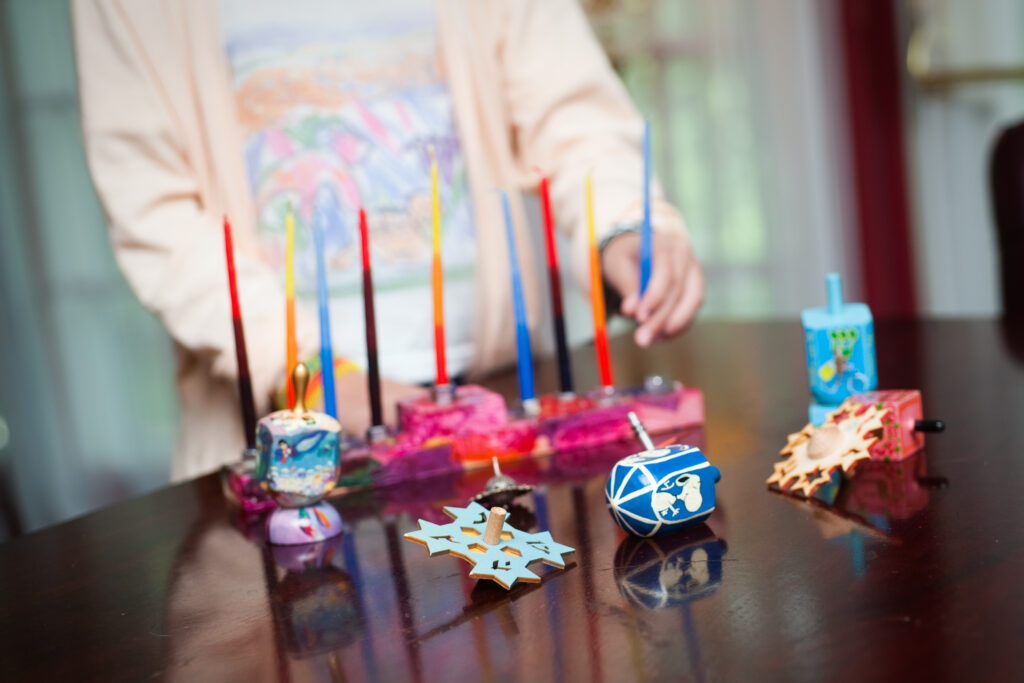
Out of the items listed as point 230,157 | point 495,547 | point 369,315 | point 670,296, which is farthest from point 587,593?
point 230,157

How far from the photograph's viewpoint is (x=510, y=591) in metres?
A: 0.56

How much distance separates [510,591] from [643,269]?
490mm

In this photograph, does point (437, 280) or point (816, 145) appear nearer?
point (437, 280)

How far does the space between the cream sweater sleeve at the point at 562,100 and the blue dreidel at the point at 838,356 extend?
23.9 inches

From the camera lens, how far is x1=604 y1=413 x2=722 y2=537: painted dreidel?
1.99 ft

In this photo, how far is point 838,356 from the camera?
831 mm

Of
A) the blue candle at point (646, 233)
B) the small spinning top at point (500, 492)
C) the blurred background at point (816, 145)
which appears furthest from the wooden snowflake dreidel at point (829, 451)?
the blurred background at point (816, 145)

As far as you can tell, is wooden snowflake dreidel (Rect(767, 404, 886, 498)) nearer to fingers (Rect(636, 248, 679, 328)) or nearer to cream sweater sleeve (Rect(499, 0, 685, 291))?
fingers (Rect(636, 248, 679, 328))

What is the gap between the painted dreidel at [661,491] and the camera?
61 cm

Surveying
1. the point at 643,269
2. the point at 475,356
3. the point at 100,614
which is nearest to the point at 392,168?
the point at 475,356

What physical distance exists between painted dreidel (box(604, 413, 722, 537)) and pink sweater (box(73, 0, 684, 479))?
1.83ft

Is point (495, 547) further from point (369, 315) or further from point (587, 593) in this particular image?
point (369, 315)

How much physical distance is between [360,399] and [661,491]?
0.45 metres

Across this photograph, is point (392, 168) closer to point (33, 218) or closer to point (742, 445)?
point (742, 445)
